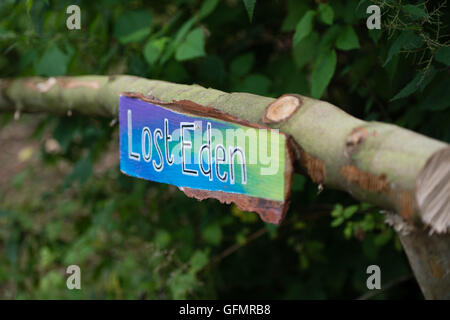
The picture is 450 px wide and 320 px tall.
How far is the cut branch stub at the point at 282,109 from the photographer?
4.16 feet

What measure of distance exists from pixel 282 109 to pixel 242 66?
955 millimetres

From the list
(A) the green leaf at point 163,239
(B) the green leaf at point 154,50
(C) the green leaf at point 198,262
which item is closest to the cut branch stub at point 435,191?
(B) the green leaf at point 154,50

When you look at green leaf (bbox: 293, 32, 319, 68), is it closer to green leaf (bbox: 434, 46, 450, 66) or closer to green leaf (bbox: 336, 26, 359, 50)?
green leaf (bbox: 336, 26, 359, 50)

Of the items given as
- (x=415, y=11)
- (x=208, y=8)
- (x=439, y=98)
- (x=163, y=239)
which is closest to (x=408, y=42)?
(x=415, y=11)

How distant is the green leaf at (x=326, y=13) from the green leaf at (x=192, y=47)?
1.32 ft

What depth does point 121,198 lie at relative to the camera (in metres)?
2.82

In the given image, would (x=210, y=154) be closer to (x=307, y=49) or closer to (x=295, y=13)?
(x=307, y=49)

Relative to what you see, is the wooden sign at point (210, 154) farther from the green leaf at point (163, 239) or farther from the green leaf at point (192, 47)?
the green leaf at point (163, 239)

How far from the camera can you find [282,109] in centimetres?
129

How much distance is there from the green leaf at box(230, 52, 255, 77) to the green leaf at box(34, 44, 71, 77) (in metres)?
0.65

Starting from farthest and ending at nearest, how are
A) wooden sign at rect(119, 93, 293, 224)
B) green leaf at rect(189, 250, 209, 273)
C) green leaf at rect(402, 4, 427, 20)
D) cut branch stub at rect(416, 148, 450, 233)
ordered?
green leaf at rect(189, 250, 209, 273)
green leaf at rect(402, 4, 427, 20)
wooden sign at rect(119, 93, 293, 224)
cut branch stub at rect(416, 148, 450, 233)

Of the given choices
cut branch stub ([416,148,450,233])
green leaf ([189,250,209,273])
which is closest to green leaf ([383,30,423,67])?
cut branch stub ([416,148,450,233])

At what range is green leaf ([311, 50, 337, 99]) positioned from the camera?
5.61ft

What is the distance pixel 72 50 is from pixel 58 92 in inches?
9.2
